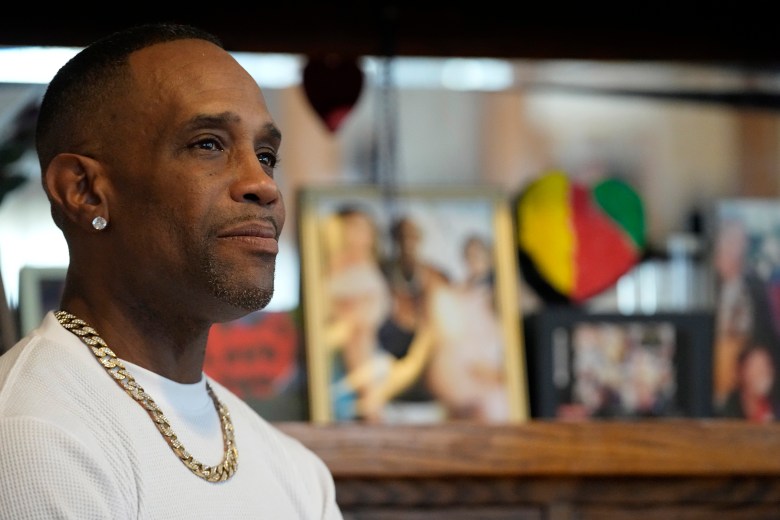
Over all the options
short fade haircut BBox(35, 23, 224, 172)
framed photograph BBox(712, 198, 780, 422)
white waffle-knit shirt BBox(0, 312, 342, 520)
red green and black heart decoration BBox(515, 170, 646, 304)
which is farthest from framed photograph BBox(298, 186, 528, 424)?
short fade haircut BBox(35, 23, 224, 172)

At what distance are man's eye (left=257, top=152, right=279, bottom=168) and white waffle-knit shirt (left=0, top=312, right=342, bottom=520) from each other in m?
0.21

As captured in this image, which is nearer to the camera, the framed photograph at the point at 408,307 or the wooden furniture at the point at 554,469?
the wooden furniture at the point at 554,469

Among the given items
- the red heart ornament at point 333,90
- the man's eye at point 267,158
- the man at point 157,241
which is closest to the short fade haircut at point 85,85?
the man at point 157,241

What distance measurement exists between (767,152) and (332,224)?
2.34 feet

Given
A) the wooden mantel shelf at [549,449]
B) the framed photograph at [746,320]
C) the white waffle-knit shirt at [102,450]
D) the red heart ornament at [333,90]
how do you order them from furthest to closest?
1. the framed photograph at [746,320]
2. the red heart ornament at [333,90]
3. the wooden mantel shelf at [549,449]
4. the white waffle-knit shirt at [102,450]

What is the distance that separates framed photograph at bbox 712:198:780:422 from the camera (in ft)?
6.01

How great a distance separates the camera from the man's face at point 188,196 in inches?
39.3

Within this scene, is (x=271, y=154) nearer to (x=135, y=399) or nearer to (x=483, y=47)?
(x=135, y=399)

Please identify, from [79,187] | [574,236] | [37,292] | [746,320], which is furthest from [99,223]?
[746,320]

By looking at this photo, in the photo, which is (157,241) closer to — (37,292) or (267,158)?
(267,158)

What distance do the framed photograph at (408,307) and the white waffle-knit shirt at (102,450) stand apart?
1.95 ft

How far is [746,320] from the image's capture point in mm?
1841

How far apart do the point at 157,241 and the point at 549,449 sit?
79cm

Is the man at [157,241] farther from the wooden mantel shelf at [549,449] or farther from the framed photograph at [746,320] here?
the framed photograph at [746,320]
